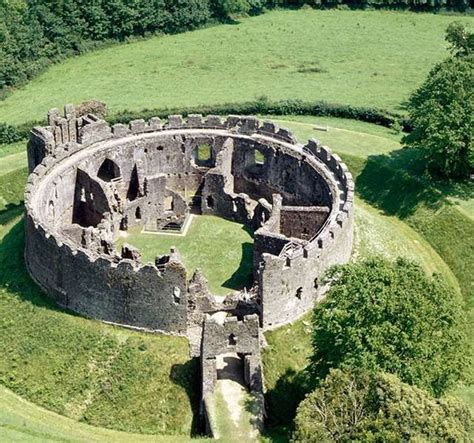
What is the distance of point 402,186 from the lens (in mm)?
98250

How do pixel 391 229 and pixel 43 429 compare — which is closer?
pixel 43 429

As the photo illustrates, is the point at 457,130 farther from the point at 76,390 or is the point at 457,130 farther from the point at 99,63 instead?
the point at 99,63

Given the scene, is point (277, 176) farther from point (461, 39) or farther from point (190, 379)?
point (461, 39)

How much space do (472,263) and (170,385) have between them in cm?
3520

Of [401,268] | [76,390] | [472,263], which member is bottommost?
[76,390]

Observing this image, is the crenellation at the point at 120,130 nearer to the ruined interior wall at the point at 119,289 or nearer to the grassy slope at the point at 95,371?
the ruined interior wall at the point at 119,289

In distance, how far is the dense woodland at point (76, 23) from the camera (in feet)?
470

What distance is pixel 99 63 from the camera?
151m

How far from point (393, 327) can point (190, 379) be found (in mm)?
18621

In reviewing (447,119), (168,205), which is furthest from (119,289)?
(447,119)

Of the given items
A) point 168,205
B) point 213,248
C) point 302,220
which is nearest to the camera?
point 302,220

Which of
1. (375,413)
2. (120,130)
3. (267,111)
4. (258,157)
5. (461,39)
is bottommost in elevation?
(375,413)

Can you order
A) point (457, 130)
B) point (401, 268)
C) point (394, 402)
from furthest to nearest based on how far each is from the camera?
point (457, 130), point (401, 268), point (394, 402)

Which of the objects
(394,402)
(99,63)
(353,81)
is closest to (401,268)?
(394,402)
